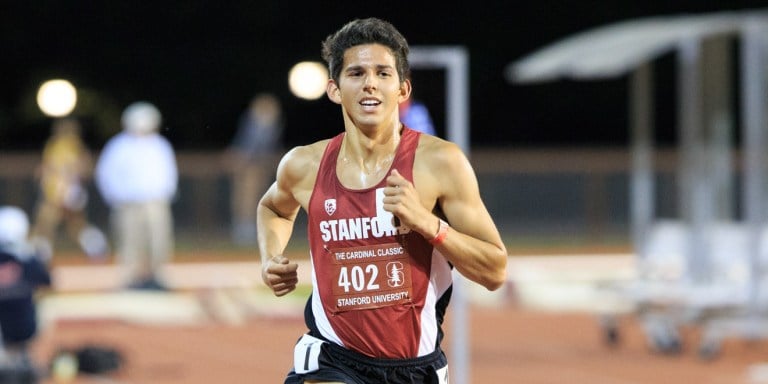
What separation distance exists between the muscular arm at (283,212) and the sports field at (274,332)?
7765 millimetres

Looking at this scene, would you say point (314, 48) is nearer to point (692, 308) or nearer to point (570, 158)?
point (570, 158)

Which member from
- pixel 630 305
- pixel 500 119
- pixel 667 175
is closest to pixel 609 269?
pixel 667 175

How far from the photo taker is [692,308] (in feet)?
46.0

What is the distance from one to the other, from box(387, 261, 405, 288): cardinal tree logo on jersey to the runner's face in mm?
442

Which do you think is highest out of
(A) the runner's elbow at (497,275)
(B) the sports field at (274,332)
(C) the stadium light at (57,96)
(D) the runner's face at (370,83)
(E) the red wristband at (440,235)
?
(C) the stadium light at (57,96)

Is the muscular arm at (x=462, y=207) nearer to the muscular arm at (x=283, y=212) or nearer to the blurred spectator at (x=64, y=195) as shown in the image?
the muscular arm at (x=283, y=212)

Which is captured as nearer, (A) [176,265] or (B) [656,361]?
(B) [656,361]

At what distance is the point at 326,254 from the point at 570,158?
2249 cm

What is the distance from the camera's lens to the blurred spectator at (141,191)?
18859mm

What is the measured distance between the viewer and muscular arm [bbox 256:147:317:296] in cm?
518

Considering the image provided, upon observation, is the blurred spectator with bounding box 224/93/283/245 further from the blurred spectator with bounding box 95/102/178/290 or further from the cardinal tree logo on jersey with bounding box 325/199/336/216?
the cardinal tree logo on jersey with bounding box 325/199/336/216

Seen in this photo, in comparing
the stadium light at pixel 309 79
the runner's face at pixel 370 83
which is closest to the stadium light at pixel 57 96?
the stadium light at pixel 309 79

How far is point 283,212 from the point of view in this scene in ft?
18.4

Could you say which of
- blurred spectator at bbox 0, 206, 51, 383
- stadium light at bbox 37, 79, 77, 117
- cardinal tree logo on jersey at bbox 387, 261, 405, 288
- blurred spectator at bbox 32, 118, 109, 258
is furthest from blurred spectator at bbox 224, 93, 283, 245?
cardinal tree logo on jersey at bbox 387, 261, 405, 288
